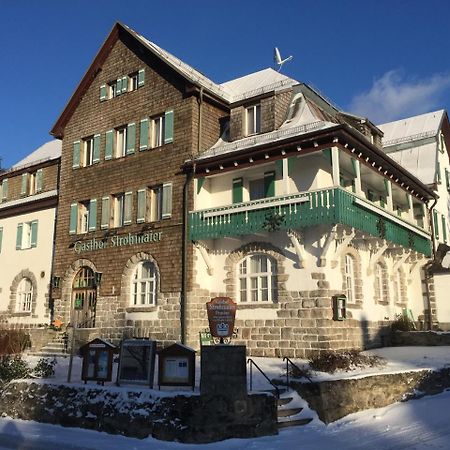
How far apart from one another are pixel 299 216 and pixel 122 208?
8.81 m

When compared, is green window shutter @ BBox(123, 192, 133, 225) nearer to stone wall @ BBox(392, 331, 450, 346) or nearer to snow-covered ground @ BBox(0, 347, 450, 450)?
snow-covered ground @ BBox(0, 347, 450, 450)

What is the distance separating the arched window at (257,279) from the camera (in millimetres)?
18594

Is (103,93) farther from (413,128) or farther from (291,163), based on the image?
(413,128)

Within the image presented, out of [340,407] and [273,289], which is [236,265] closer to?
[273,289]

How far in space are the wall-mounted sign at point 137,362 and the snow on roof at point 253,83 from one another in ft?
40.5

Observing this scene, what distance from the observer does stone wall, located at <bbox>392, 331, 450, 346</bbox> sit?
19.0m

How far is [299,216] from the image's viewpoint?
1706 centimetres

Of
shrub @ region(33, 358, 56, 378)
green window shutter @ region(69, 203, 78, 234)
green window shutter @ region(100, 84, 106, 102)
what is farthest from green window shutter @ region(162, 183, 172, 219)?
shrub @ region(33, 358, 56, 378)

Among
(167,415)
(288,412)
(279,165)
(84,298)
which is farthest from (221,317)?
(84,298)

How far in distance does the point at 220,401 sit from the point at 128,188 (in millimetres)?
13379

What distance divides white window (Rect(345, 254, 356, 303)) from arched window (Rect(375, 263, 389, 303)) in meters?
2.04

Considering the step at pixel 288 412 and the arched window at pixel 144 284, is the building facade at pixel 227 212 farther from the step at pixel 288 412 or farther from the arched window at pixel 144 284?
the step at pixel 288 412

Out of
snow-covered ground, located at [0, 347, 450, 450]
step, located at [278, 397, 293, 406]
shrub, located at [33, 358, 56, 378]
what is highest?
shrub, located at [33, 358, 56, 378]

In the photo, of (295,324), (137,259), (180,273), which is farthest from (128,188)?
(295,324)
